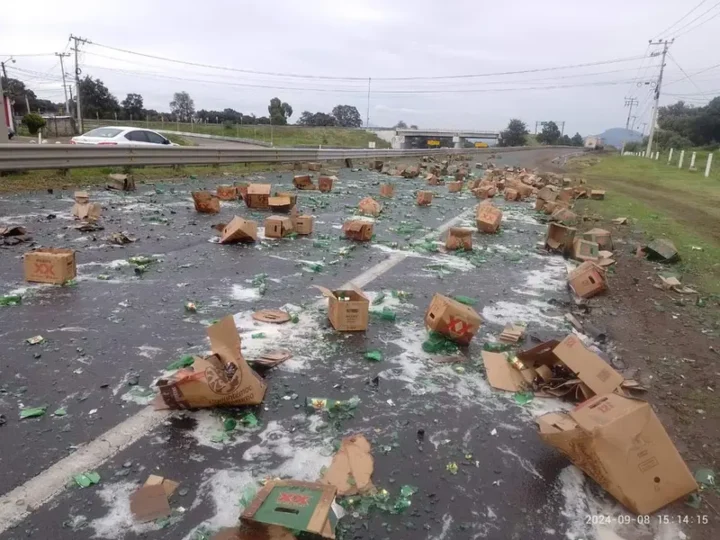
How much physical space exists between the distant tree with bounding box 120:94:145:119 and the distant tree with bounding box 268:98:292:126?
874 inches

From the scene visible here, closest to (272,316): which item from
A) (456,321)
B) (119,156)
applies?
(456,321)

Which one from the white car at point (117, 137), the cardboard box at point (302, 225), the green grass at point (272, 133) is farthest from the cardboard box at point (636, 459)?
the green grass at point (272, 133)

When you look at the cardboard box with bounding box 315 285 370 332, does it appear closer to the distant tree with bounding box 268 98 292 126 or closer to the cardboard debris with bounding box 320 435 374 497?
the cardboard debris with bounding box 320 435 374 497

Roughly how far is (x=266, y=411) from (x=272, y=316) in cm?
149

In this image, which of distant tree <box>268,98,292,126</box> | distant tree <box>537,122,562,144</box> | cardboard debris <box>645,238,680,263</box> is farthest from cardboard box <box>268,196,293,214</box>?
distant tree <box>537,122,562,144</box>

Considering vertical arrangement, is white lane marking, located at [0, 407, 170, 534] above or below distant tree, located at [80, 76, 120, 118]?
below

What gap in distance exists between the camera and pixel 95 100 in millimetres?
64062

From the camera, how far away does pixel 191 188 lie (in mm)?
12594

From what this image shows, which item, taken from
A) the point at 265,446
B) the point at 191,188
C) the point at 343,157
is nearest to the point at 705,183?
the point at 343,157

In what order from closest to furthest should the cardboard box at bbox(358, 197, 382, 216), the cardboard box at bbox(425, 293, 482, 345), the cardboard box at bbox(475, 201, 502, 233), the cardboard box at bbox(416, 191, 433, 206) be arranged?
the cardboard box at bbox(425, 293, 482, 345)
the cardboard box at bbox(475, 201, 502, 233)
the cardboard box at bbox(358, 197, 382, 216)
the cardboard box at bbox(416, 191, 433, 206)

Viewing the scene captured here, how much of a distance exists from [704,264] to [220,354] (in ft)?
24.6

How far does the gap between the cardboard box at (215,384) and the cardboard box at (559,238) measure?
6.07 meters

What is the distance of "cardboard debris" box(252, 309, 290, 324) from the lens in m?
4.35

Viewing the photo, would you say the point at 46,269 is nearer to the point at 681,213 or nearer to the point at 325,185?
the point at 325,185
